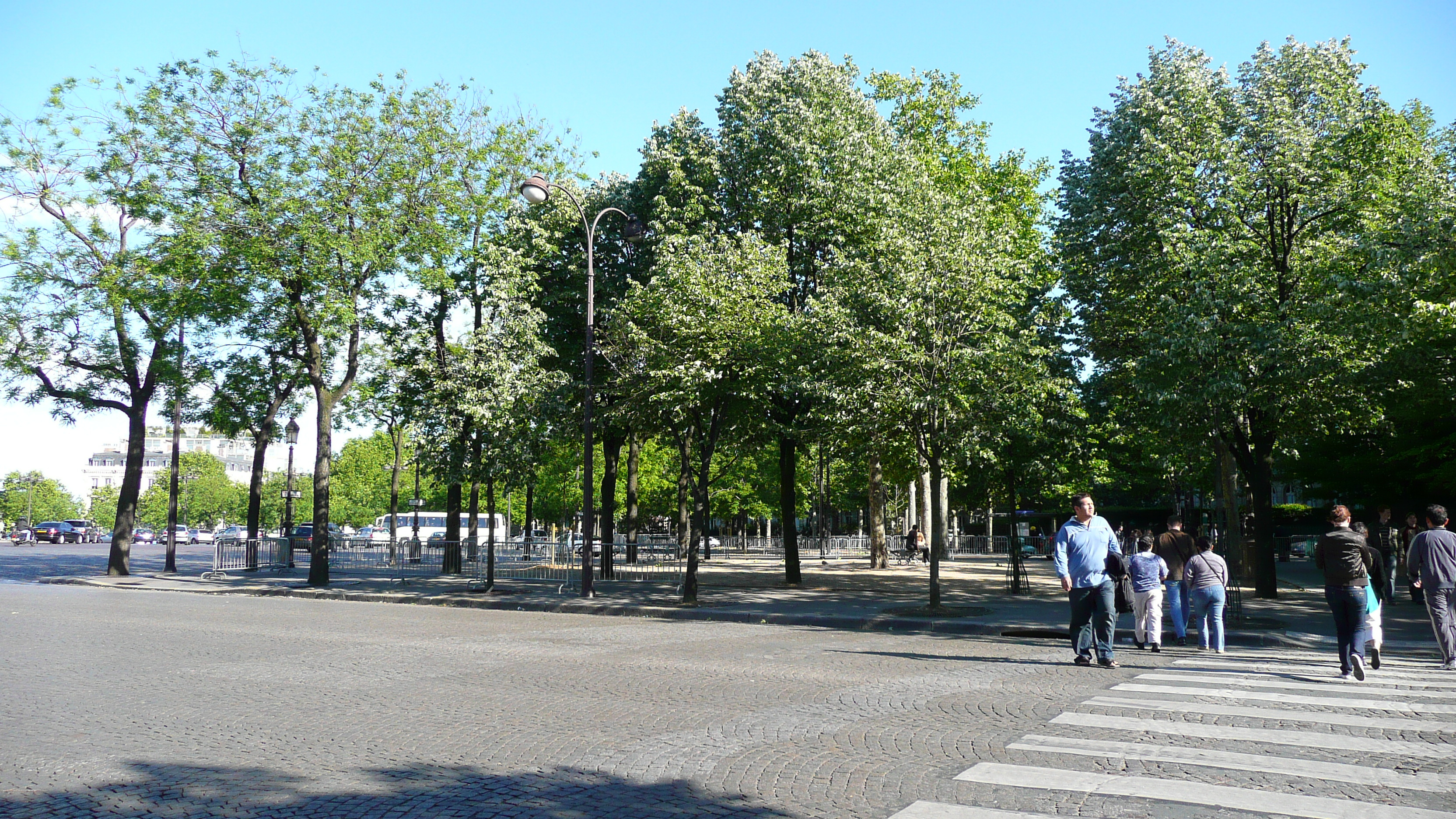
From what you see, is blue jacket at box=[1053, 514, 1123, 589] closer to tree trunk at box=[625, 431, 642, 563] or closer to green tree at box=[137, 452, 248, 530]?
tree trunk at box=[625, 431, 642, 563]

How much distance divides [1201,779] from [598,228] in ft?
83.5

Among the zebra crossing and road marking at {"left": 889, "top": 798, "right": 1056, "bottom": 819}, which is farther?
the zebra crossing

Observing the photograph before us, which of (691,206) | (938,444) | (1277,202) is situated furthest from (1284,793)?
(691,206)

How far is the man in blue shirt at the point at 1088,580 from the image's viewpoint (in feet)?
35.5

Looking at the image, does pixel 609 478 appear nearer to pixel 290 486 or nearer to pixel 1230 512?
pixel 290 486

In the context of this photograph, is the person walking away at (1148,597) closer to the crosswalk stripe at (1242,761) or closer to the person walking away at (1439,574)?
the person walking away at (1439,574)

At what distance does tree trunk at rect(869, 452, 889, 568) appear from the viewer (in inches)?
1363

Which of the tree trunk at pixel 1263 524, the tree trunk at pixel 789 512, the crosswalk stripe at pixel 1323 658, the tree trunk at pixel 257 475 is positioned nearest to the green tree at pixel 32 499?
the tree trunk at pixel 257 475

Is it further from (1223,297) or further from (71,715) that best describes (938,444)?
(71,715)

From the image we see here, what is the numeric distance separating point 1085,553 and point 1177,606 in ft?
13.2

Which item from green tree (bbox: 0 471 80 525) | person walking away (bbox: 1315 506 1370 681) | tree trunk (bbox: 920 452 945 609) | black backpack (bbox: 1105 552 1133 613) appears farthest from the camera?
green tree (bbox: 0 471 80 525)

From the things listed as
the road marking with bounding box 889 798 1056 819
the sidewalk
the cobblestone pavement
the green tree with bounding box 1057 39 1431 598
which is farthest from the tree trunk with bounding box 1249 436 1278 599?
the road marking with bounding box 889 798 1056 819

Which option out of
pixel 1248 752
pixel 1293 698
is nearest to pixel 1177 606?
pixel 1293 698

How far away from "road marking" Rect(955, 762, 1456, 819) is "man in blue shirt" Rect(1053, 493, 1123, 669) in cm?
477
